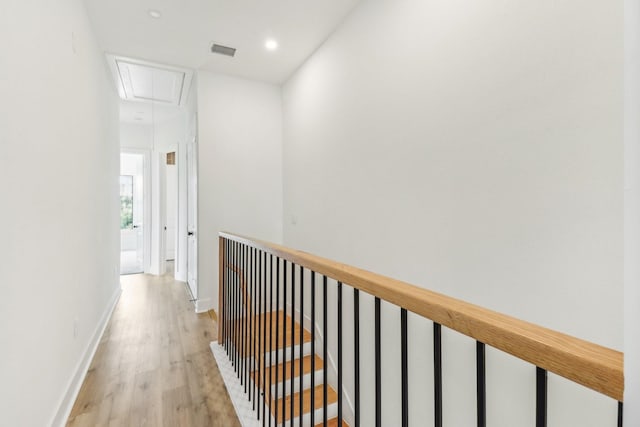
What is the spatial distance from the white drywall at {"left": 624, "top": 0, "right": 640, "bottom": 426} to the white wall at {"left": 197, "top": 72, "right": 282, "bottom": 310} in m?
3.59

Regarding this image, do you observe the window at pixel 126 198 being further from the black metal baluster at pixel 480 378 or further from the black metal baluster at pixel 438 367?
the black metal baluster at pixel 480 378

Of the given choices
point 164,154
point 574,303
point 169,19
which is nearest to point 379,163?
point 574,303

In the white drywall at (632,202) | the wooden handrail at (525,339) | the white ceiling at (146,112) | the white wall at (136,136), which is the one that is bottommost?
the wooden handrail at (525,339)

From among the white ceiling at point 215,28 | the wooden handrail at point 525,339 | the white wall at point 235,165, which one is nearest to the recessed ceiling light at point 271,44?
the white ceiling at point 215,28

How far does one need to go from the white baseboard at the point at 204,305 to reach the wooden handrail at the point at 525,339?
125 inches

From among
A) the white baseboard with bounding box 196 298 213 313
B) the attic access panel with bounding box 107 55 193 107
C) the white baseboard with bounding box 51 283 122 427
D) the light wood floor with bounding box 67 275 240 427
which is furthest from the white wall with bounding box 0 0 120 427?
the white baseboard with bounding box 196 298 213 313

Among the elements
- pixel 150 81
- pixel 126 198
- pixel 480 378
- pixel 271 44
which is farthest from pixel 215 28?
pixel 126 198

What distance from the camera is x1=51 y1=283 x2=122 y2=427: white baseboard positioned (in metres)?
1.77

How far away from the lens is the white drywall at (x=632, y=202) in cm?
33

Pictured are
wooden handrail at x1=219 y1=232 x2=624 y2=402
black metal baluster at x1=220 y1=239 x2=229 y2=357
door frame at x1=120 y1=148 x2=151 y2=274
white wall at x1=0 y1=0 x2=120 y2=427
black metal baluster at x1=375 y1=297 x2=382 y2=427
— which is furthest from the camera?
door frame at x1=120 y1=148 x2=151 y2=274

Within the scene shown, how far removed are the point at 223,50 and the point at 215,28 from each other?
37 centimetres

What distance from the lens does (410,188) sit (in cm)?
188

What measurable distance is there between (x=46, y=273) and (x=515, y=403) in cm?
232

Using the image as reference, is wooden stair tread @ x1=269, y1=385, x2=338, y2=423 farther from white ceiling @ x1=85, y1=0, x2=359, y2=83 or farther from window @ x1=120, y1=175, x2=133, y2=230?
window @ x1=120, y1=175, x2=133, y2=230
